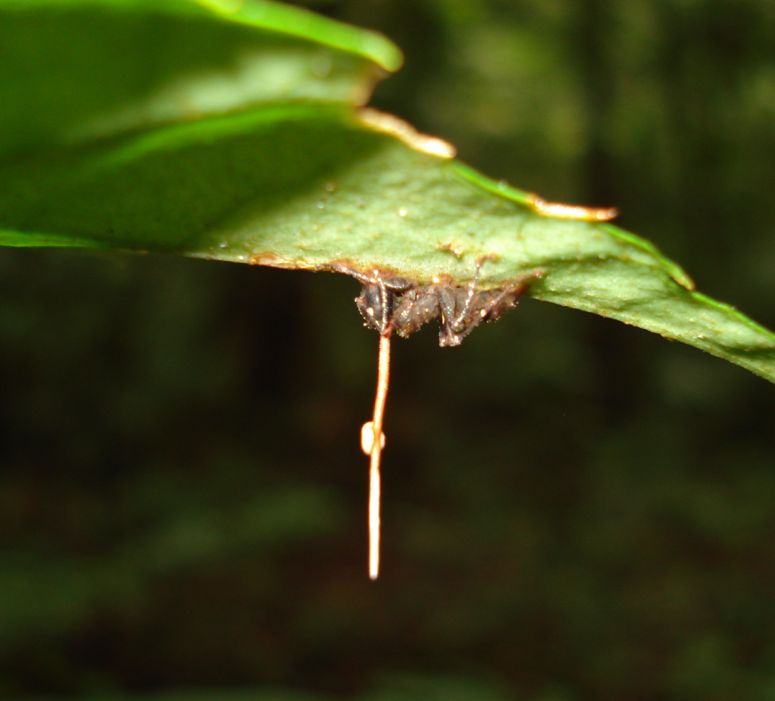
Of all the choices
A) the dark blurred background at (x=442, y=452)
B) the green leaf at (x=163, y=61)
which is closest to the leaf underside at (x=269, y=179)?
the green leaf at (x=163, y=61)

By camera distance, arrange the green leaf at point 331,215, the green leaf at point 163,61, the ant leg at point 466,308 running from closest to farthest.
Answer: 1. the green leaf at point 163,61
2. the green leaf at point 331,215
3. the ant leg at point 466,308

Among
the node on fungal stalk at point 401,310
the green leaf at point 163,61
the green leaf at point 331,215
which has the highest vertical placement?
the green leaf at point 163,61

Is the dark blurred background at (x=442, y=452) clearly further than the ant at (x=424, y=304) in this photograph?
Yes

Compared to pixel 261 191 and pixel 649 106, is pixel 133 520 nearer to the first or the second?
pixel 261 191

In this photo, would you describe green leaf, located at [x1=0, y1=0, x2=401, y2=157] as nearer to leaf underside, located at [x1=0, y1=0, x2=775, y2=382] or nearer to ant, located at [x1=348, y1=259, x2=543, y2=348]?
leaf underside, located at [x1=0, y1=0, x2=775, y2=382]

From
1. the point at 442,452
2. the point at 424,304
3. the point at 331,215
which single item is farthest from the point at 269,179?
the point at 442,452

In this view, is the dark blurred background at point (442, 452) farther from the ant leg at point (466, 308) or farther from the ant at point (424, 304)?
the ant leg at point (466, 308)

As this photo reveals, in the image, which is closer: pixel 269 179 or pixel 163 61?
pixel 163 61

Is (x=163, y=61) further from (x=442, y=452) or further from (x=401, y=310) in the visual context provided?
(x=442, y=452)
